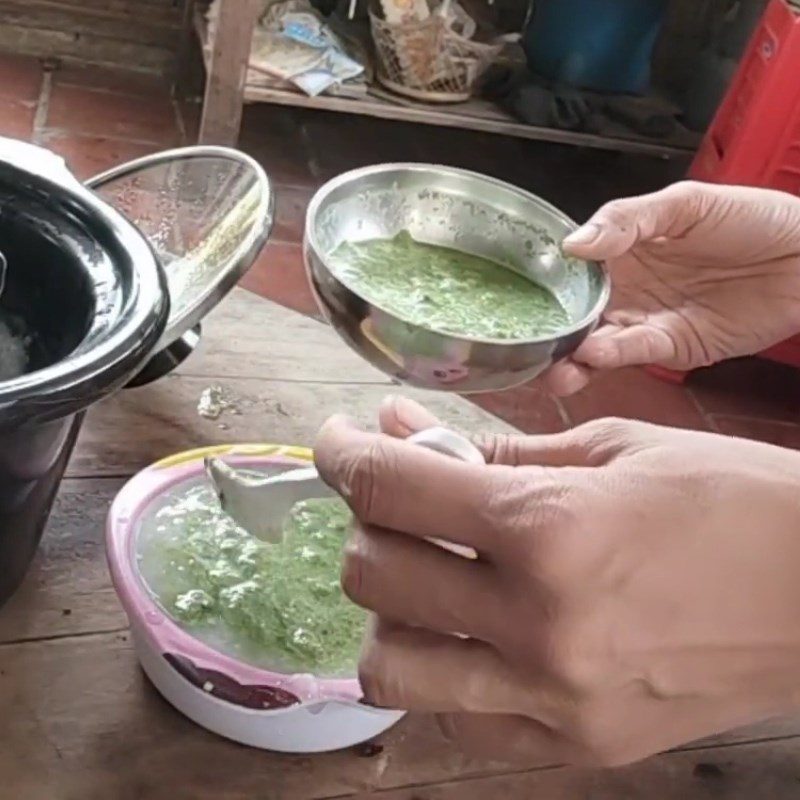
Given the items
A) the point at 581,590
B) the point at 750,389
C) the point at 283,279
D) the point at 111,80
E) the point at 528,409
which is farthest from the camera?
the point at 111,80

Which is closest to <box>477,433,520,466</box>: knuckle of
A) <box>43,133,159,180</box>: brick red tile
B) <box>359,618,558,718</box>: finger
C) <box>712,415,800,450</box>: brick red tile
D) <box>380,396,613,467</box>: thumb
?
<box>380,396,613,467</box>: thumb

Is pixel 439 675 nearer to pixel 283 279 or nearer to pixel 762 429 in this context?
pixel 283 279

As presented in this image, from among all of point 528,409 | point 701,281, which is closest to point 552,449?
point 701,281

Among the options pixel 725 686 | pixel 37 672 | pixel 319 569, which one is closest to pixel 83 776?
pixel 37 672

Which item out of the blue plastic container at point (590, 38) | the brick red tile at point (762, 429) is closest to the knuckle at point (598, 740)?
the brick red tile at point (762, 429)

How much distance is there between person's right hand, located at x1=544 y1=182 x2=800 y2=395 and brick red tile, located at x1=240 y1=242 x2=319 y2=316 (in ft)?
2.31

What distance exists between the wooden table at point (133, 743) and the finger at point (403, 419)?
165mm

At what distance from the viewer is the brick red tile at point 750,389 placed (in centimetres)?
177

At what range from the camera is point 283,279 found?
5.48 ft

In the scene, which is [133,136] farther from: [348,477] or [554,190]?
[348,477]

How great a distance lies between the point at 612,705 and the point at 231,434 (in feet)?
1.35

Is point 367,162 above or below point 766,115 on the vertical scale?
below

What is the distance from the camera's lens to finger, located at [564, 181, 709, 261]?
2.57 feet

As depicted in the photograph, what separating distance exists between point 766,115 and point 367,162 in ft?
2.30
